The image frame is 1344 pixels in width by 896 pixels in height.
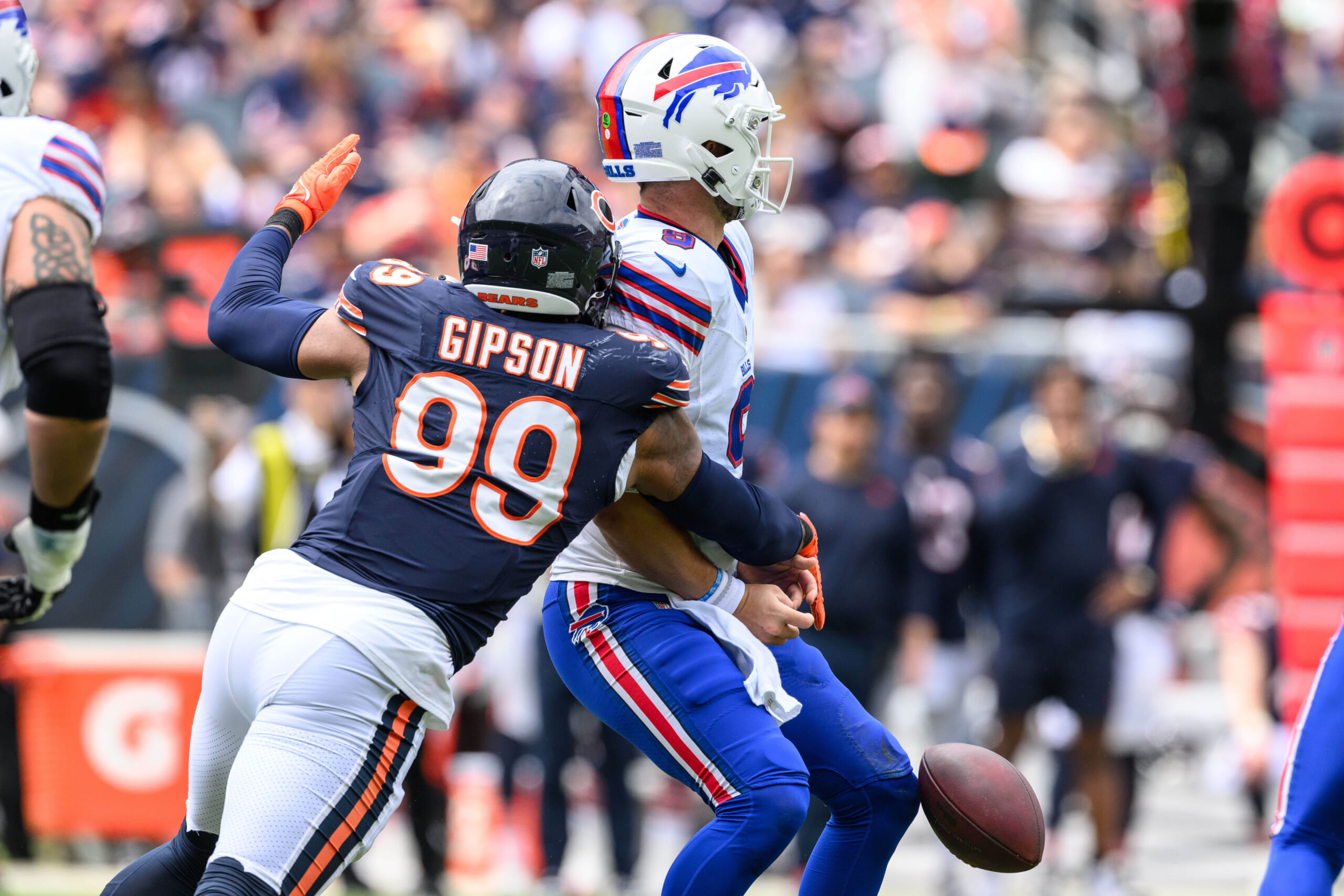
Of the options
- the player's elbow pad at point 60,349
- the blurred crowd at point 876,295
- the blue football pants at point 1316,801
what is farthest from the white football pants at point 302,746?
the blurred crowd at point 876,295

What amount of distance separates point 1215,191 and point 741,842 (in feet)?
22.2

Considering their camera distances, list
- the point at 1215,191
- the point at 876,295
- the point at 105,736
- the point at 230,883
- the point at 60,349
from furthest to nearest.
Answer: the point at 876,295 → the point at 1215,191 → the point at 105,736 → the point at 60,349 → the point at 230,883

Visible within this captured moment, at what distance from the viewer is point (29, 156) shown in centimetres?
324

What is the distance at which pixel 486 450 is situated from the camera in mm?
3229

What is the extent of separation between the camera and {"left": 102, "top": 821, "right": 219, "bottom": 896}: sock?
3477 mm

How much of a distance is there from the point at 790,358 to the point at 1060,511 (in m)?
2.13

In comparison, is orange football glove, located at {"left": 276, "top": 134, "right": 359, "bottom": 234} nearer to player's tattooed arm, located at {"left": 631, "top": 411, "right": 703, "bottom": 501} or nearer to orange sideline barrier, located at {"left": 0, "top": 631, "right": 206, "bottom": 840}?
player's tattooed arm, located at {"left": 631, "top": 411, "right": 703, "bottom": 501}

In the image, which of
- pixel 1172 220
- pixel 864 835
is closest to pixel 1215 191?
pixel 1172 220

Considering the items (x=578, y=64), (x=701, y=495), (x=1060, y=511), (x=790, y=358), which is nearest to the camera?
(x=701, y=495)

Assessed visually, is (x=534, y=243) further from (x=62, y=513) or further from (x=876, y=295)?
(x=876, y=295)

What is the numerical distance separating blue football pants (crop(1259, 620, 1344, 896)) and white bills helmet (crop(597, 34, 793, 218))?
66.4 inches

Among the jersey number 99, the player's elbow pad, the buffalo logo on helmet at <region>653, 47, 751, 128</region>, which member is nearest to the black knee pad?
the jersey number 99

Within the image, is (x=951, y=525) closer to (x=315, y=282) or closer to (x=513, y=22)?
(x=315, y=282)

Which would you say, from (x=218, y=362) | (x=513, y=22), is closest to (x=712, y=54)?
(x=218, y=362)
